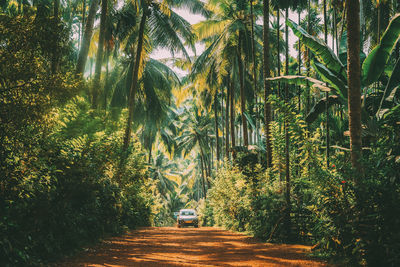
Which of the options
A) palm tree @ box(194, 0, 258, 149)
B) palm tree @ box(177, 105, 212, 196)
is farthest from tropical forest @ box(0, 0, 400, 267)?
palm tree @ box(177, 105, 212, 196)

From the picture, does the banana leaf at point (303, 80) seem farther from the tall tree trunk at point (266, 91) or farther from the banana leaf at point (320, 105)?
the tall tree trunk at point (266, 91)

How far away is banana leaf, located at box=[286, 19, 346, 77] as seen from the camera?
8945 millimetres

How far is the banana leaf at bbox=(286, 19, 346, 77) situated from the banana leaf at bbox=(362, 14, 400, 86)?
0.67 m

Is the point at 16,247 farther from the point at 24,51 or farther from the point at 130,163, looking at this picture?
A: the point at 130,163

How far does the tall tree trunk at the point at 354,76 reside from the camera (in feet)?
19.7

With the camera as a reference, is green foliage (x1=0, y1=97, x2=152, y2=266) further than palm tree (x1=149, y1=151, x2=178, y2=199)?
No

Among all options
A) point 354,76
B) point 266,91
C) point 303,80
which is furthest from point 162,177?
point 354,76

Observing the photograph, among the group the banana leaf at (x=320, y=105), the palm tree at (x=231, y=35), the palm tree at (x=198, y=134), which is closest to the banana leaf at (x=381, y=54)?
the banana leaf at (x=320, y=105)

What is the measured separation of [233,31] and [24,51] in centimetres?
1441

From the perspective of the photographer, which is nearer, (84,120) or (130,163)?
(84,120)

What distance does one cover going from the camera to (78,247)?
6918mm

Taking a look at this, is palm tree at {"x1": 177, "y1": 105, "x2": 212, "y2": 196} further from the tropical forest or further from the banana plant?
the banana plant

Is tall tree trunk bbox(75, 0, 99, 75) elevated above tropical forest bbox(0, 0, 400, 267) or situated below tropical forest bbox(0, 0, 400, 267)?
above

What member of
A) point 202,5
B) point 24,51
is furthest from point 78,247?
point 202,5
